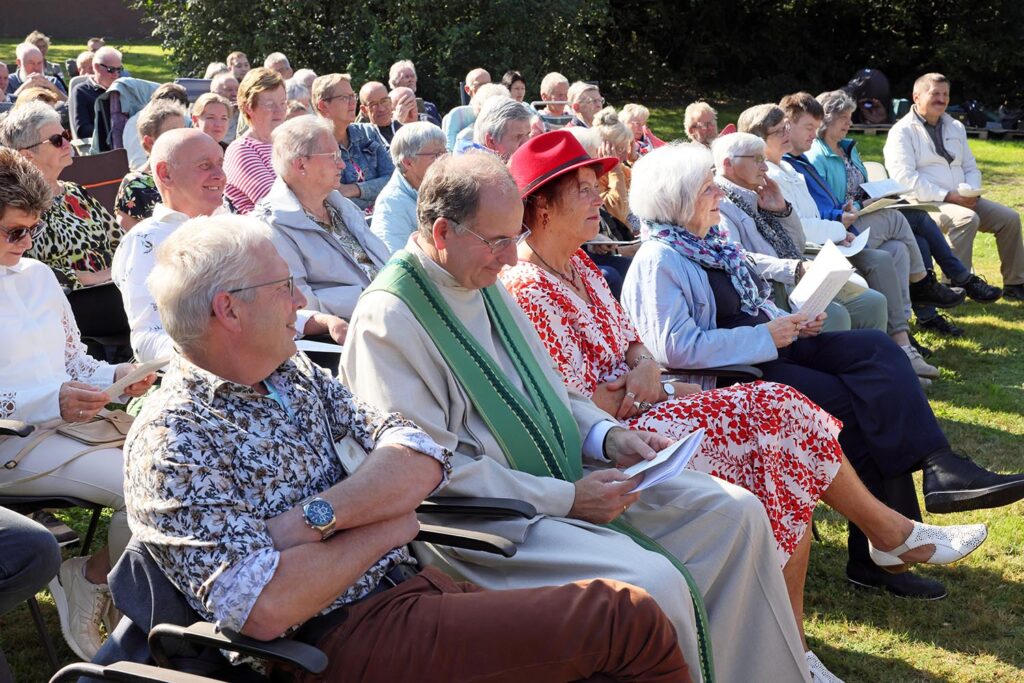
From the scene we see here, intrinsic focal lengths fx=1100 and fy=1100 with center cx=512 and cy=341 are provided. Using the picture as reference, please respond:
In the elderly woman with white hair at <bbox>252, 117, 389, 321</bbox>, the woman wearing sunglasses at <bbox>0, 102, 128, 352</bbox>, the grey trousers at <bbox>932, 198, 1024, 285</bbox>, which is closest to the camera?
the elderly woman with white hair at <bbox>252, 117, 389, 321</bbox>

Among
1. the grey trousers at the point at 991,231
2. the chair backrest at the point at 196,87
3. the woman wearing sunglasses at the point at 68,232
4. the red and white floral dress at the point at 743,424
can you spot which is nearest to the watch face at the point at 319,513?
the red and white floral dress at the point at 743,424

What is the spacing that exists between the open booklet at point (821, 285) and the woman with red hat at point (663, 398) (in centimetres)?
76

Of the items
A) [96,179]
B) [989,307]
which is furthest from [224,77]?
[989,307]

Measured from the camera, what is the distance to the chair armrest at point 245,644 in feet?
6.44

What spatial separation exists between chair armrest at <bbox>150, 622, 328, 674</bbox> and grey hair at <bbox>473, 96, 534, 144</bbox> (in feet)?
13.6

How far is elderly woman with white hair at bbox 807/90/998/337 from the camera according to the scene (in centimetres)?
694

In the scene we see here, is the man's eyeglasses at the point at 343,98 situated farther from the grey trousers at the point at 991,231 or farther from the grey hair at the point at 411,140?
the grey trousers at the point at 991,231

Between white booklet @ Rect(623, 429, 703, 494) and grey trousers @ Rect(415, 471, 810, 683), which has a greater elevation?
white booklet @ Rect(623, 429, 703, 494)

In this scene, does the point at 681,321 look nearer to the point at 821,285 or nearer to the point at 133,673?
the point at 821,285

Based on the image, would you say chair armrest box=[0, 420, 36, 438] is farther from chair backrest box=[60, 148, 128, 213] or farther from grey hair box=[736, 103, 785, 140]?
grey hair box=[736, 103, 785, 140]

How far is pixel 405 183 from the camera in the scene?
5504mm

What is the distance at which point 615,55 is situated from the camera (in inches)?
819

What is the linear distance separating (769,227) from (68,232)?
10.8 ft

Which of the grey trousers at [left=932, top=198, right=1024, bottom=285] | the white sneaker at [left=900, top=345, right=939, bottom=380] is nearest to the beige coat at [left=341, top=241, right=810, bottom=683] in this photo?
the white sneaker at [left=900, top=345, right=939, bottom=380]
